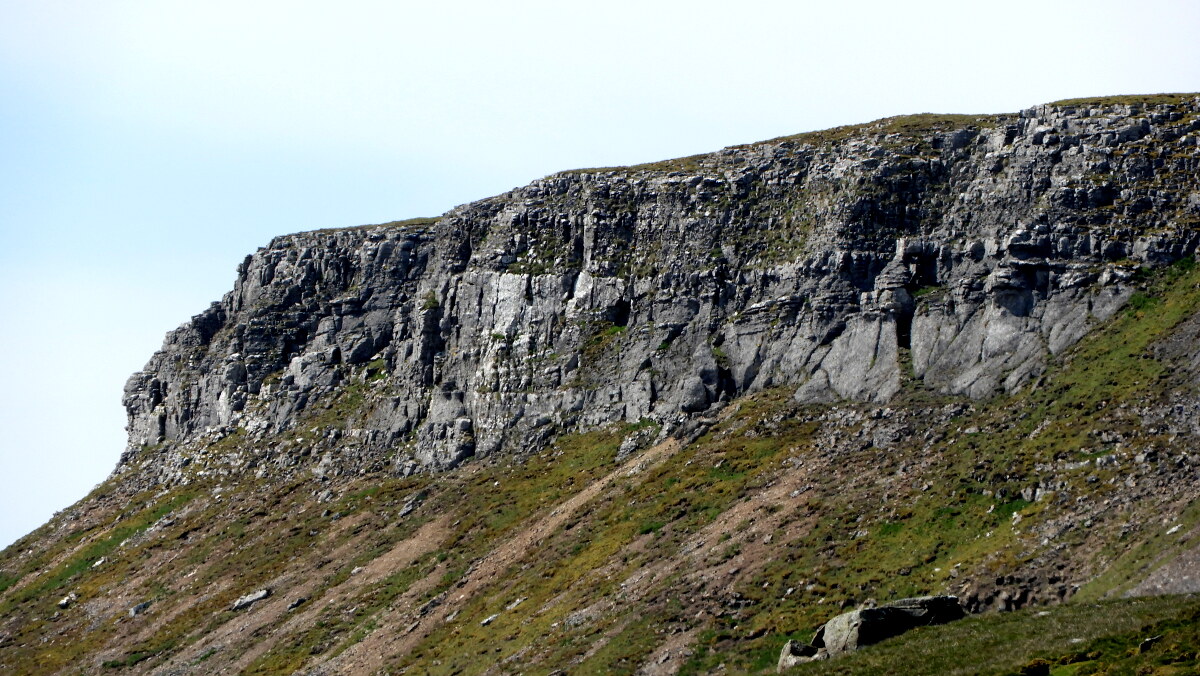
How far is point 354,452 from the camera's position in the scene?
12306 cm

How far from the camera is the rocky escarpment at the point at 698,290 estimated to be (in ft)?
300

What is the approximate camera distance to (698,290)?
11175cm

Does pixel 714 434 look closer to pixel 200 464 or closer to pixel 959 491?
pixel 959 491

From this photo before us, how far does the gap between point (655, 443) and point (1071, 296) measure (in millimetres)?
37526

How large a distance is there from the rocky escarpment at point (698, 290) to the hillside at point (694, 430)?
0.37 meters

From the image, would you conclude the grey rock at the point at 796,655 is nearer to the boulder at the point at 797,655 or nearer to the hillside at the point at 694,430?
the boulder at the point at 797,655

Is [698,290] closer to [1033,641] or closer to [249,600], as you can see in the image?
[249,600]

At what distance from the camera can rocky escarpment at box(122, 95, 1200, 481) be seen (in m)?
91.6

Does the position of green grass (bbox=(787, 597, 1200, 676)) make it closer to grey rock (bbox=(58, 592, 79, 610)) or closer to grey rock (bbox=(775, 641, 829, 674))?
grey rock (bbox=(775, 641, 829, 674))

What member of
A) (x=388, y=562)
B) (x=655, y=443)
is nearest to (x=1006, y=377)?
(x=655, y=443)

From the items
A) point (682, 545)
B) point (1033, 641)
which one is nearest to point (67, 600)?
point (682, 545)

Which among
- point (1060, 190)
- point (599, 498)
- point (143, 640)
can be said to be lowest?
→ point (143, 640)

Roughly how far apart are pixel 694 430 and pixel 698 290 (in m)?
18.0

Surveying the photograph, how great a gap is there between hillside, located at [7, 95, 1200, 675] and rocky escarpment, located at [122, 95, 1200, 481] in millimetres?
370
